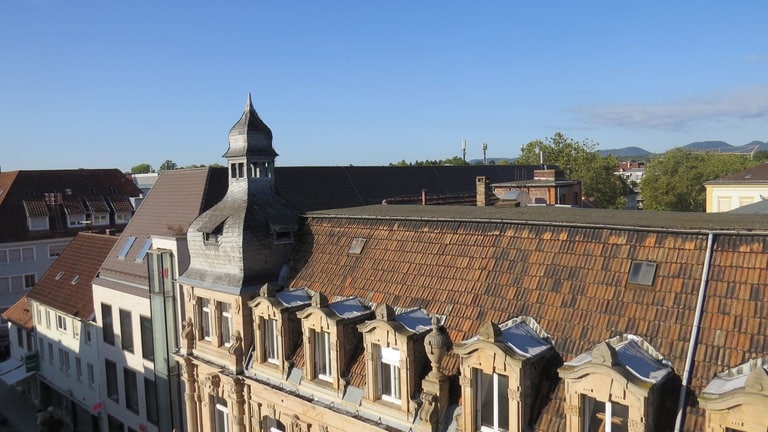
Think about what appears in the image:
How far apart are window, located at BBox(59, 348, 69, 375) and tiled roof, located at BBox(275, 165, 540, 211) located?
1839 cm

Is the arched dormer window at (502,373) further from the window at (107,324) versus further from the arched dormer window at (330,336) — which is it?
the window at (107,324)

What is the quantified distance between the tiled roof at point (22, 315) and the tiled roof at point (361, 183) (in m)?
22.2

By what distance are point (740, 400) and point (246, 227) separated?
1570cm

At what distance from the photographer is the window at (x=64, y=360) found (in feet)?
128

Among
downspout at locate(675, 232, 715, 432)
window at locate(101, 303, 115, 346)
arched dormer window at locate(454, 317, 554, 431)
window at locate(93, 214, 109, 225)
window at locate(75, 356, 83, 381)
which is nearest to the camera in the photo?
downspout at locate(675, 232, 715, 432)

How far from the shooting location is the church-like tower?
20.4 m

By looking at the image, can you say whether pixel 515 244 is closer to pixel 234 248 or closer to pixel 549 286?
pixel 549 286

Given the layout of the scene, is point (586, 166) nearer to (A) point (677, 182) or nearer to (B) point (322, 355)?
(A) point (677, 182)

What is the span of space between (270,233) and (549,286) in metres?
10.8

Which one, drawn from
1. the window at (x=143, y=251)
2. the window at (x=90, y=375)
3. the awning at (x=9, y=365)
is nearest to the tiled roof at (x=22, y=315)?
the awning at (x=9, y=365)

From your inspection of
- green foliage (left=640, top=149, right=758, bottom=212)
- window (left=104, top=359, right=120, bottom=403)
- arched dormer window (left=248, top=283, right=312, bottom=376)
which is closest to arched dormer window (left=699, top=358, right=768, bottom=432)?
arched dormer window (left=248, top=283, right=312, bottom=376)

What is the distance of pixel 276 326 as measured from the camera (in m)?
18.7

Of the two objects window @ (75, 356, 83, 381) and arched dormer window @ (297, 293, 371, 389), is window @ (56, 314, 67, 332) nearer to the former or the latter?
window @ (75, 356, 83, 381)

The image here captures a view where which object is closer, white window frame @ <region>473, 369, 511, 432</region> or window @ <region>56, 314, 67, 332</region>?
white window frame @ <region>473, 369, 511, 432</region>
